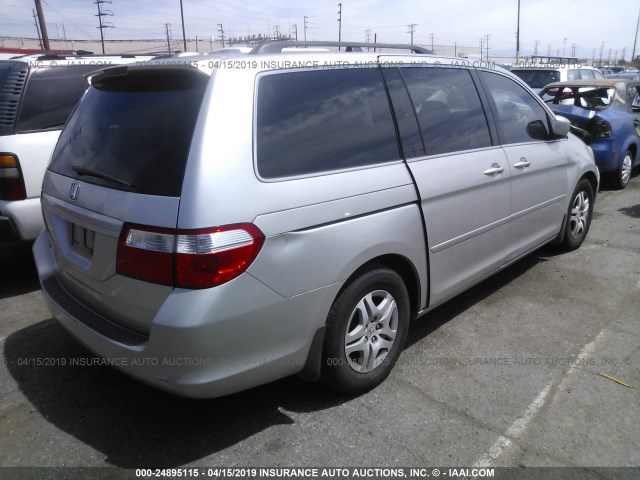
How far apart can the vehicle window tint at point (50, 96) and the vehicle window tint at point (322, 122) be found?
269 centimetres

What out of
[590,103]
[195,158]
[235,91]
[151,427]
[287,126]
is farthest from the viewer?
[590,103]

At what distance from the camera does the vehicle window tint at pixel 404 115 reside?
306 centimetres

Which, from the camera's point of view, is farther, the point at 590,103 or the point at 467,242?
the point at 590,103

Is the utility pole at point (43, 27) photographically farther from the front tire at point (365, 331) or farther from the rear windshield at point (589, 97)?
the front tire at point (365, 331)

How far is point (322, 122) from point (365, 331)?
45.0 inches

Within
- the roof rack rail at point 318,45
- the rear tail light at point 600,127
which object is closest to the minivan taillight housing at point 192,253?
the roof rack rail at point 318,45

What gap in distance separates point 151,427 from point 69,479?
1.46 ft

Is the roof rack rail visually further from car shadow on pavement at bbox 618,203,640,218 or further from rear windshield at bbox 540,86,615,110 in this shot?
rear windshield at bbox 540,86,615,110

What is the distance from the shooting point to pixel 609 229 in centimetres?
601

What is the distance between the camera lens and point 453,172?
3.26 m

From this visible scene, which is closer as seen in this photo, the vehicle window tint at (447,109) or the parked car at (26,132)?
the vehicle window tint at (447,109)

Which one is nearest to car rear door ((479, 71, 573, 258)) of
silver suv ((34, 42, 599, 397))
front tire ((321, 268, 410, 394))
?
silver suv ((34, 42, 599, 397))

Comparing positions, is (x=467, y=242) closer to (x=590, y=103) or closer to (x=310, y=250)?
(x=310, y=250)

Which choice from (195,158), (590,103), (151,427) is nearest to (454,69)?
(195,158)
